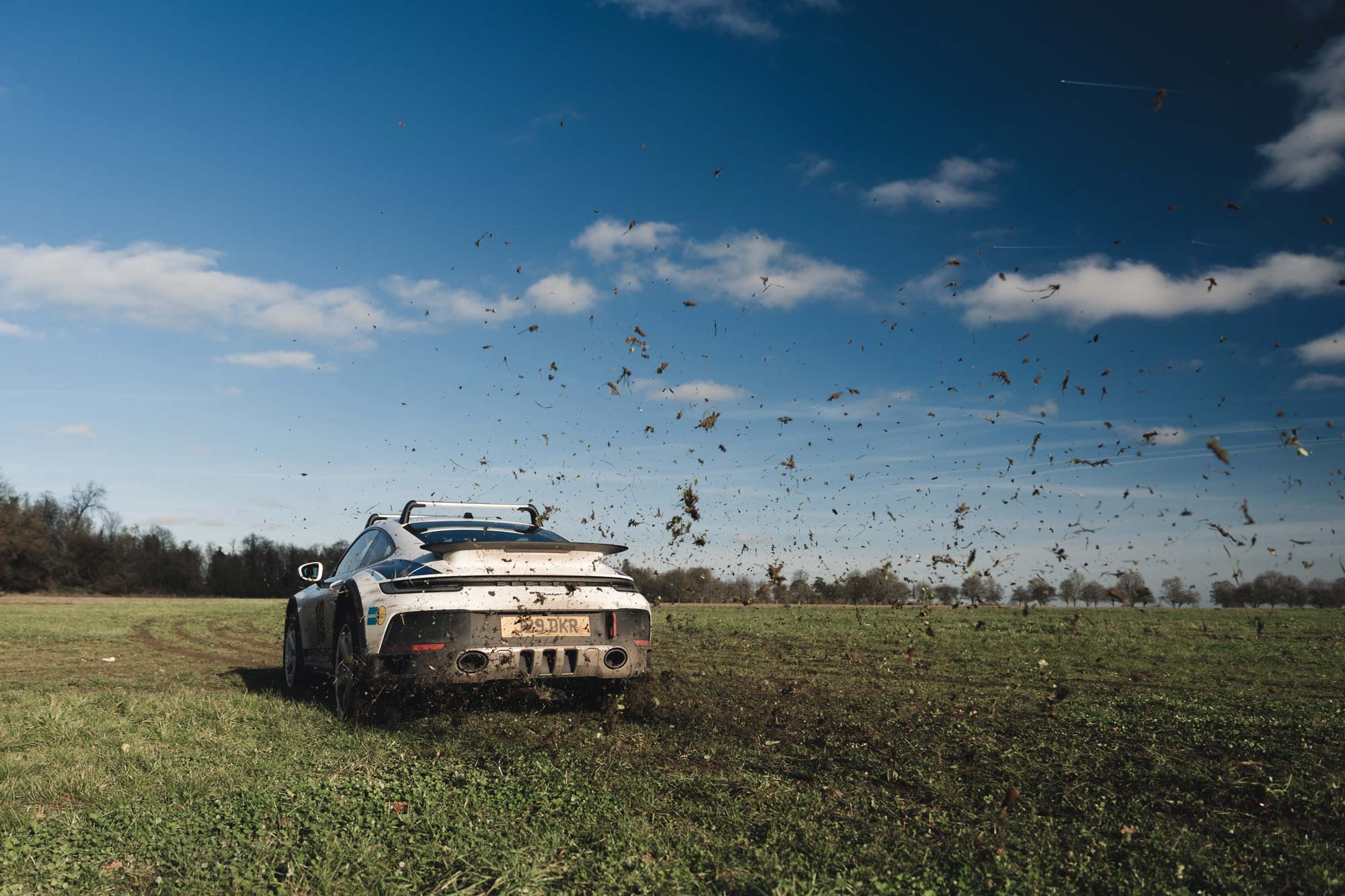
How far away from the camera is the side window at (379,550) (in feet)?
23.1

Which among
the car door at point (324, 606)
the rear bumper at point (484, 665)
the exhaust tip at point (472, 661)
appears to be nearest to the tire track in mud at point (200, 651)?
the car door at point (324, 606)

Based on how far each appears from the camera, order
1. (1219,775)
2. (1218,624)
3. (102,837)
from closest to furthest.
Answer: (102,837), (1219,775), (1218,624)

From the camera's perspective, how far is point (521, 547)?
20.7ft

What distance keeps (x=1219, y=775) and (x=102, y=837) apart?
18.5 ft

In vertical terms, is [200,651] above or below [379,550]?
below

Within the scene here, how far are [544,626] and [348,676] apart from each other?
171cm

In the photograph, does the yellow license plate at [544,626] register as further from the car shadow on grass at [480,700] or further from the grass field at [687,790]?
the grass field at [687,790]

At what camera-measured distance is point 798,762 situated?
4.88 metres

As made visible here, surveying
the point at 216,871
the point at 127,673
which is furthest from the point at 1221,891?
the point at 127,673

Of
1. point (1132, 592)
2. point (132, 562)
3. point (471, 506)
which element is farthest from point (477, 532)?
point (132, 562)

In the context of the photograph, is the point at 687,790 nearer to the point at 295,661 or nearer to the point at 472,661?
the point at 472,661

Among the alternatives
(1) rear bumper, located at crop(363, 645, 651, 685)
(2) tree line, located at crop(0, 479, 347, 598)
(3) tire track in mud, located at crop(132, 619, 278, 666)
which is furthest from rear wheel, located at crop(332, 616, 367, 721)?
(2) tree line, located at crop(0, 479, 347, 598)

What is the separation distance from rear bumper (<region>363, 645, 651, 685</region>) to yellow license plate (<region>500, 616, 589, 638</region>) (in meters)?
Result: 0.09

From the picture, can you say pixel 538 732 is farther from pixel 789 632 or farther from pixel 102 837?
pixel 789 632
